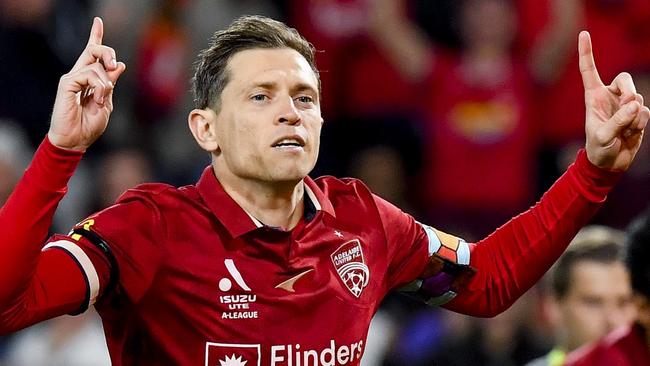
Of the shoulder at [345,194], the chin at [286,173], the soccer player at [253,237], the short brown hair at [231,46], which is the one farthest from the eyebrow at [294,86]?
the shoulder at [345,194]

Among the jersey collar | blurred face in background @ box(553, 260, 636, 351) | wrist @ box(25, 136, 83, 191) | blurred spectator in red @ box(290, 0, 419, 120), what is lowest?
blurred face in background @ box(553, 260, 636, 351)

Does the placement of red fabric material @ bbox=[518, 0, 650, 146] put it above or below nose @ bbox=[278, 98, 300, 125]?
below

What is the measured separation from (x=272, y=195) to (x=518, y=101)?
13.3ft

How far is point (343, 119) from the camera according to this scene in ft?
26.2

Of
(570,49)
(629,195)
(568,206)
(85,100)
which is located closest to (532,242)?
(568,206)

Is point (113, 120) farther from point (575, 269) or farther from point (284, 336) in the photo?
point (284, 336)

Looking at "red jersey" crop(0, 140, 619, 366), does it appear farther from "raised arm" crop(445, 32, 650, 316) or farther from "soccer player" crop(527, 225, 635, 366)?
"soccer player" crop(527, 225, 635, 366)

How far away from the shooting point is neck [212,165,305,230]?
11.8 ft

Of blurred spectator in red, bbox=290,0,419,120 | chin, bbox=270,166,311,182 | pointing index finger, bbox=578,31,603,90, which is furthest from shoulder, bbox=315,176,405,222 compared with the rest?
blurred spectator in red, bbox=290,0,419,120

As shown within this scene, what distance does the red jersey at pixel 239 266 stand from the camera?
10.2ft

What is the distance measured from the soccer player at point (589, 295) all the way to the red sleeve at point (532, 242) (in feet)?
4.34

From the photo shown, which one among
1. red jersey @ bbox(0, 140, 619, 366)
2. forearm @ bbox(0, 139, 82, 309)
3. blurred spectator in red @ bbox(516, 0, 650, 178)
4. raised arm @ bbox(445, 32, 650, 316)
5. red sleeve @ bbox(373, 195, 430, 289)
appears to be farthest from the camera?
blurred spectator in red @ bbox(516, 0, 650, 178)

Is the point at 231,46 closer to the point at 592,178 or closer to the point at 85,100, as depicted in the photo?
the point at 85,100

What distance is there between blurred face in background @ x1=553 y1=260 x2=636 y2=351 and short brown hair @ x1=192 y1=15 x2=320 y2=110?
1917 mm
